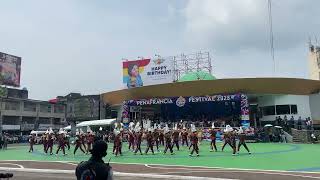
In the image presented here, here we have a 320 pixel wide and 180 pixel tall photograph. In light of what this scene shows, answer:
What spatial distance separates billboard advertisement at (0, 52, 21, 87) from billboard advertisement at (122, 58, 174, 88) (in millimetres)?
19903

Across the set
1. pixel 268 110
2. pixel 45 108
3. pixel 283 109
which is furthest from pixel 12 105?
pixel 283 109

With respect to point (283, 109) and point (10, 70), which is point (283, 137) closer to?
point (283, 109)

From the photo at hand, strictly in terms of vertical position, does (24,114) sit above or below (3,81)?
below

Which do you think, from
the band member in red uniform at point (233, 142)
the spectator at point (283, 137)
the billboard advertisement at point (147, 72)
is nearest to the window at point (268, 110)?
the spectator at point (283, 137)

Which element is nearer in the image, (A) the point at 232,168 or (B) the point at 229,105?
(A) the point at 232,168

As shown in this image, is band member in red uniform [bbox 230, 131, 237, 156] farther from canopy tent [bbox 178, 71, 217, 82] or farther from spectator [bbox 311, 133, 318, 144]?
canopy tent [bbox 178, 71, 217, 82]

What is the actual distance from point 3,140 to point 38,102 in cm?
3804

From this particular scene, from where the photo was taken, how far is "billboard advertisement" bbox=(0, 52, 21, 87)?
64938 mm

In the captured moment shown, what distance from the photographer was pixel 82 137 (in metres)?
29.0

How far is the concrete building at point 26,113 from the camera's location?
69438mm

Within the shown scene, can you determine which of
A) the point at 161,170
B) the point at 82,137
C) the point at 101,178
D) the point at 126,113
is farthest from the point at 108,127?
the point at 101,178

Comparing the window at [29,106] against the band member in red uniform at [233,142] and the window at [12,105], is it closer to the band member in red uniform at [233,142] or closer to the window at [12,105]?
the window at [12,105]

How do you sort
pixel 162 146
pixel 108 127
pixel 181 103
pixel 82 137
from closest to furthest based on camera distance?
1. pixel 82 137
2. pixel 162 146
3. pixel 181 103
4. pixel 108 127

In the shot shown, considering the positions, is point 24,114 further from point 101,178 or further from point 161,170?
point 101,178
